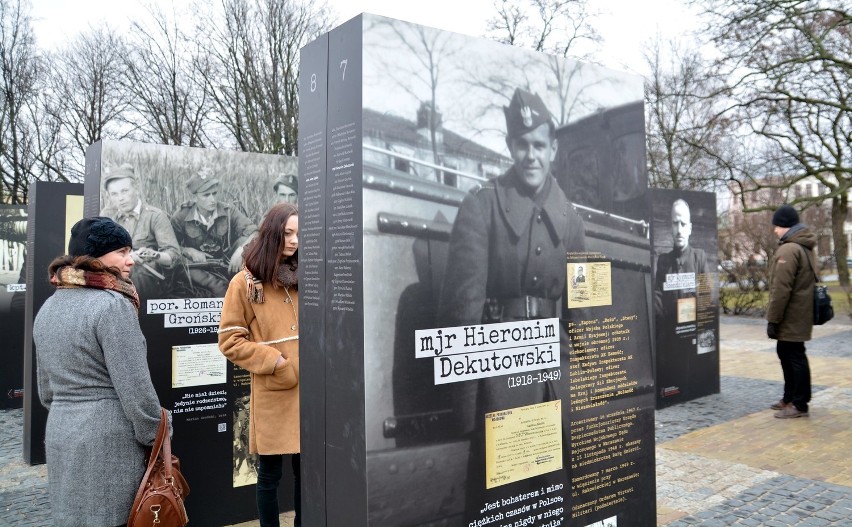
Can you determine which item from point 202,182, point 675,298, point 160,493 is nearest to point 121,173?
point 202,182

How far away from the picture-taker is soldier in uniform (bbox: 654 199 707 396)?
26.1ft

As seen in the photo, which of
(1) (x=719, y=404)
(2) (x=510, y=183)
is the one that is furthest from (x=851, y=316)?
(2) (x=510, y=183)

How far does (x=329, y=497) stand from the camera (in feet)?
8.72

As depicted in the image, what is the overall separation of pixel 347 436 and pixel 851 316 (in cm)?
1782

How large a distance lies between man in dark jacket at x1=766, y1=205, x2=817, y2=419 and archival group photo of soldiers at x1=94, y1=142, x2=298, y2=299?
208 inches

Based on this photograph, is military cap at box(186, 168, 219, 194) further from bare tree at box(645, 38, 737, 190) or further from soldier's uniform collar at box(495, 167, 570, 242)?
bare tree at box(645, 38, 737, 190)

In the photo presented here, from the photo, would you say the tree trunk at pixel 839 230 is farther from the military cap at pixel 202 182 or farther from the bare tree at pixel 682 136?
the military cap at pixel 202 182

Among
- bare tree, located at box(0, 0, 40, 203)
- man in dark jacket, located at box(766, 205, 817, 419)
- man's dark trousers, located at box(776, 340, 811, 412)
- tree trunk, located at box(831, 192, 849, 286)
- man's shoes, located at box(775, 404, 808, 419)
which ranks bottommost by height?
man's shoes, located at box(775, 404, 808, 419)

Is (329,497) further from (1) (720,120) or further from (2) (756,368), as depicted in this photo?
(1) (720,120)

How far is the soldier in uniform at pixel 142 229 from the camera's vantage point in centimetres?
438

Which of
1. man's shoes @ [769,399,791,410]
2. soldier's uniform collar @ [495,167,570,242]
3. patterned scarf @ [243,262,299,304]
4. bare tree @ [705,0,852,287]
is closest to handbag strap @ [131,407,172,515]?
patterned scarf @ [243,262,299,304]

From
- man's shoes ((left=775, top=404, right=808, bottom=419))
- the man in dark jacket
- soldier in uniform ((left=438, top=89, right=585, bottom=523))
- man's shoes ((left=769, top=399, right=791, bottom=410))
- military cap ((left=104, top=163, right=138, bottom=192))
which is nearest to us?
soldier in uniform ((left=438, top=89, right=585, bottom=523))

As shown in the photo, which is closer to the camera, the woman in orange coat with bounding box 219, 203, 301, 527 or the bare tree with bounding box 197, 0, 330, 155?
the woman in orange coat with bounding box 219, 203, 301, 527

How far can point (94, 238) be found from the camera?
2.90 m
